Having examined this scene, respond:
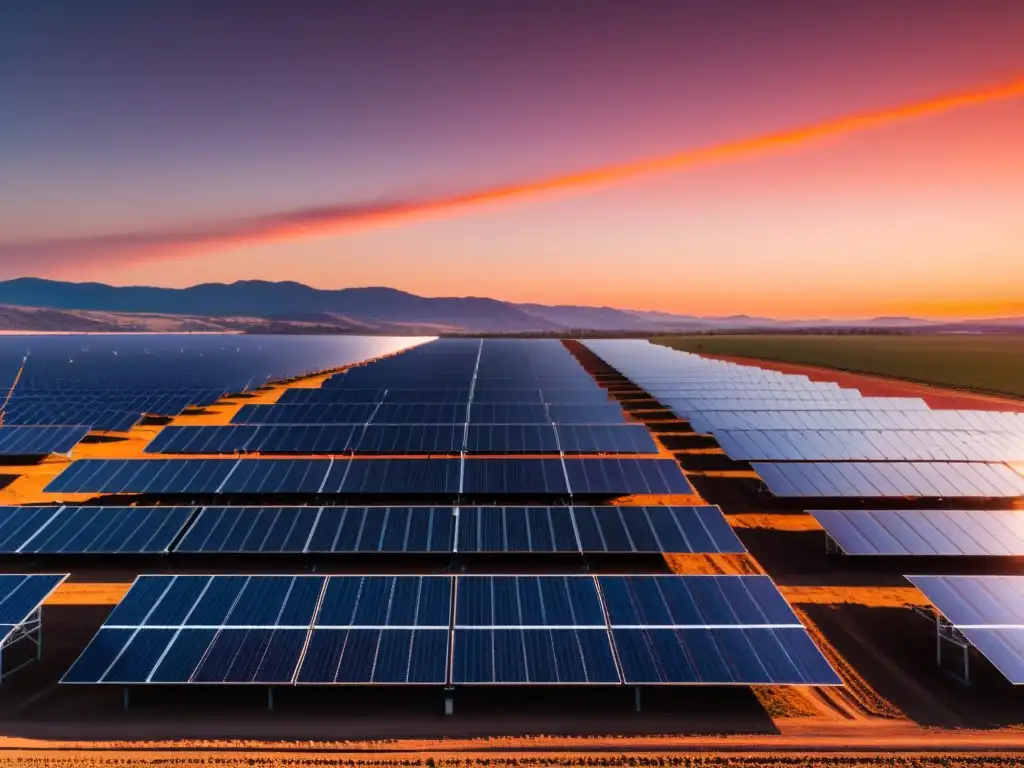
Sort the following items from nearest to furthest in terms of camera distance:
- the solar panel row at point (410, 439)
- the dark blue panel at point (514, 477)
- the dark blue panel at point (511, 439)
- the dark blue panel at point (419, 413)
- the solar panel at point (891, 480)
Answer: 1. the dark blue panel at point (514, 477)
2. the solar panel at point (891, 480)
3. the dark blue panel at point (511, 439)
4. the solar panel row at point (410, 439)
5. the dark blue panel at point (419, 413)

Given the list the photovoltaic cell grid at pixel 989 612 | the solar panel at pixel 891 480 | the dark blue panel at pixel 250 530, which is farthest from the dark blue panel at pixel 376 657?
the solar panel at pixel 891 480

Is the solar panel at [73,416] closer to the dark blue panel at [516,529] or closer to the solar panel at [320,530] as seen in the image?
the solar panel at [320,530]

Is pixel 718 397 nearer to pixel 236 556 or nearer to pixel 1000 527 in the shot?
pixel 1000 527

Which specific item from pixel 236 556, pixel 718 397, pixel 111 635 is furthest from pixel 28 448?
pixel 718 397

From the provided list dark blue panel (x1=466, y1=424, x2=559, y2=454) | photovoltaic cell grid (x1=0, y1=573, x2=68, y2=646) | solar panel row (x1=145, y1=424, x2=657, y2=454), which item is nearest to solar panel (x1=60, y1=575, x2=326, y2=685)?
photovoltaic cell grid (x1=0, y1=573, x2=68, y2=646)

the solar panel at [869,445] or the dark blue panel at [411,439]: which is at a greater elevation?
the dark blue panel at [411,439]
